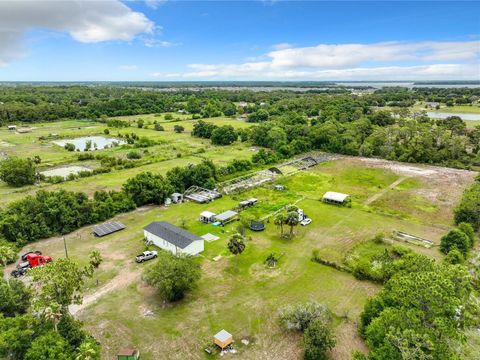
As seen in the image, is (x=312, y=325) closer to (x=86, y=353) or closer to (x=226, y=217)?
(x=86, y=353)

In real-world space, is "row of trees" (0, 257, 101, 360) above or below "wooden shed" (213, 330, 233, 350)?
above

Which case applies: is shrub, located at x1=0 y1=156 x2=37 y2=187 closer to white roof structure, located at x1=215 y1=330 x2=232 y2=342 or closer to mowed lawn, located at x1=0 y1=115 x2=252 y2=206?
mowed lawn, located at x1=0 y1=115 x2=252 y2=206

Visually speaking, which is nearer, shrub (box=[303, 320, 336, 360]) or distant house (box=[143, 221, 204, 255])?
shrub (box=[303, 320, 336, 360])

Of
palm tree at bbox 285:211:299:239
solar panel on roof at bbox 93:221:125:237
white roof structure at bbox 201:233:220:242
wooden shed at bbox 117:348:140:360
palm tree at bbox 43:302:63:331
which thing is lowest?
white roof structure at bbox 201:233:220:242

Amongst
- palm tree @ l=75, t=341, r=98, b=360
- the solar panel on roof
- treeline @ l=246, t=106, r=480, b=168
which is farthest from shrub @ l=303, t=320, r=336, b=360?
treeline @ l=246, t=106, r=480, b=168

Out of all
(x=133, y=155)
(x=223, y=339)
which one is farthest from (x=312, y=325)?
(x=133, y=155)

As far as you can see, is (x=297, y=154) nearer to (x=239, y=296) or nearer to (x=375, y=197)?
(x=375, y=197)

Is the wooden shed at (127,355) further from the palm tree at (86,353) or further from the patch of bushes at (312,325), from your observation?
the patch of bushes at (312,325)
